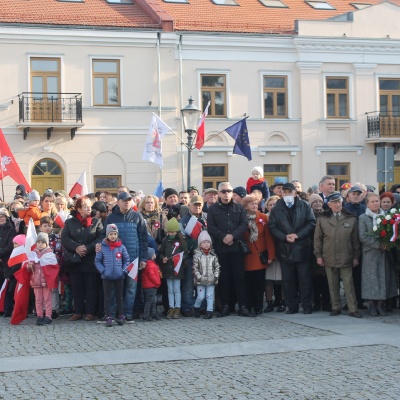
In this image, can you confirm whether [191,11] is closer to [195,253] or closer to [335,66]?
[335,66]

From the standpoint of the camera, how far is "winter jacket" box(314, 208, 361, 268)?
12594 mm

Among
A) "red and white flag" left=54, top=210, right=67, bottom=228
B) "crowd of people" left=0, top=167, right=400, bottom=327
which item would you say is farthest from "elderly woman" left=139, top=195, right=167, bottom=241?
"red and white flag" left=54, top=210, right=67, bottom=228

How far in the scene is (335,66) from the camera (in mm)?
32406

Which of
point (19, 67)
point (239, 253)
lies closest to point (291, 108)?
point (19, 67)

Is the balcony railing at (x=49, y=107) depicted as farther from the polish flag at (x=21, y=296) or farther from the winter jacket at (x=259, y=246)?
the winter jacket at (x=259, y=246)

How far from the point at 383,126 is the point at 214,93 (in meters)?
6.89

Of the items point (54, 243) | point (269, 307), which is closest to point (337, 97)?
point (269, 307)

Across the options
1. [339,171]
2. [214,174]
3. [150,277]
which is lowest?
[150,277]

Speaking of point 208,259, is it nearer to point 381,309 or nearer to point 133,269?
point 133,269

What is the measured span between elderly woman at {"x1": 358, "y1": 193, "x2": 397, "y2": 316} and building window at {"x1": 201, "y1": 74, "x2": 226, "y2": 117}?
19.2m

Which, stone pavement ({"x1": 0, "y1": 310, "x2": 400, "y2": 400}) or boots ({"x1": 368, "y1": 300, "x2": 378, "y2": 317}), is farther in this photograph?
boots ({"x1": 368, "y1": 300, "x2": 378, "y2": 317})

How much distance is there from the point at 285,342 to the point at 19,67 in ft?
70.0

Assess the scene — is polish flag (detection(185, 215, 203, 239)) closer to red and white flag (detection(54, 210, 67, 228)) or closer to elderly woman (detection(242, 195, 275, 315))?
elderly woman (detection(242, 195, 275, 315))

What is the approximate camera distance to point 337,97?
3275 centimetres
